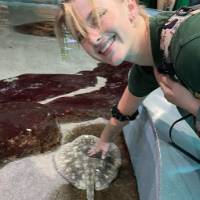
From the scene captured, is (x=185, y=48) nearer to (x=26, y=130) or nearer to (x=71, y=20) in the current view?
(x=71, y=20)

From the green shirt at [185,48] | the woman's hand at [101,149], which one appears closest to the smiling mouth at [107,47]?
the green shirt at [185,48]

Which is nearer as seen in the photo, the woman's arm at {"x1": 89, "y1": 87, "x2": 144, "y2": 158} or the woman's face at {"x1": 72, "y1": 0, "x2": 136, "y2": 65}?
the woman's face at {"x1": 72, "y1": 0, "x2": 136, "y2": 65}

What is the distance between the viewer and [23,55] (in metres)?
2.01

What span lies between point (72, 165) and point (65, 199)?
0.14 metres

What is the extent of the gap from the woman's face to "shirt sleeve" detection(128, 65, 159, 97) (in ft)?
0.64

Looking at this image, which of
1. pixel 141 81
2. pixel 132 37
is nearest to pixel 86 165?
pixel 141 81

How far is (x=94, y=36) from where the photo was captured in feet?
2.60

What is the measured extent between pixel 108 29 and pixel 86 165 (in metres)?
0.60

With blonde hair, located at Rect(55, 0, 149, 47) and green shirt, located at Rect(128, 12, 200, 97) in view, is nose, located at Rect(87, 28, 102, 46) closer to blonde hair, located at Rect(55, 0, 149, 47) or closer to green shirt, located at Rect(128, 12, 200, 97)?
blonde hair, located at Rect(55, 0, 149, 47)

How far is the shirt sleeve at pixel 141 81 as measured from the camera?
1012 millimetres

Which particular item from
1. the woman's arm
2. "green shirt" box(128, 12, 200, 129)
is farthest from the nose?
the woman's arm

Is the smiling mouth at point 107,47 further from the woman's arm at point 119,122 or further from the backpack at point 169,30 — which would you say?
the woman's arm at point 119,122

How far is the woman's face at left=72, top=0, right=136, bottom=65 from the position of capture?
30.8 inches

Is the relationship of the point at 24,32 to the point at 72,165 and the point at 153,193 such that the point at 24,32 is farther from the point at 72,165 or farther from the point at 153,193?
the point at 153,193
